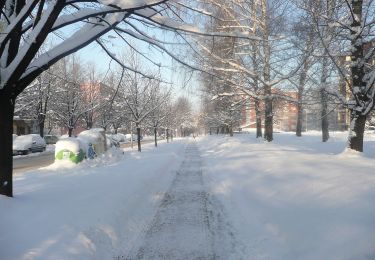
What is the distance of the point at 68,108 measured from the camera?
4034 cm

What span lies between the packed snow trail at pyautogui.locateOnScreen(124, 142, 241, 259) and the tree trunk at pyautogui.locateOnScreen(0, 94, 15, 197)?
8.08ft

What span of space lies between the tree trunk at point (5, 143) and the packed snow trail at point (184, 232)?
2463 millimetres

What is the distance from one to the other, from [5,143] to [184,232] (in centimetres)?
335

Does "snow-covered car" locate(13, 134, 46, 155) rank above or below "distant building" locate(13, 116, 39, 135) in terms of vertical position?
below

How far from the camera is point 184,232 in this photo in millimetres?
7145

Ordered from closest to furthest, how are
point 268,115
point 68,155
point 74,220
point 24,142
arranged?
point 74,220, point 68,155, point 268,115, point 24,142

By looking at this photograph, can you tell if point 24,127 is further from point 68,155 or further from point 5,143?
point 5,143

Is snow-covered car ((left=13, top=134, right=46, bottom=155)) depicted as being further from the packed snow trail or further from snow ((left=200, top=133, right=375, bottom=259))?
snow ((left=200, top=133, right=375, bottom=259))

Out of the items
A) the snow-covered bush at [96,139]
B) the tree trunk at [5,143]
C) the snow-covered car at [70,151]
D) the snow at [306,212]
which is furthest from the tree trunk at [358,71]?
the snow-covered bush at [96,139]

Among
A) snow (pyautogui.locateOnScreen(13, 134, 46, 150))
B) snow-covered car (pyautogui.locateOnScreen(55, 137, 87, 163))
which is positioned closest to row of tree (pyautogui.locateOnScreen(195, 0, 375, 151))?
snow-covered car (pyautogui.locateOnScreen(55, 137, 87, 163))

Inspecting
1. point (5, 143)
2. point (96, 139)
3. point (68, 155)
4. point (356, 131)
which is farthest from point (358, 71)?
point (96, 139)

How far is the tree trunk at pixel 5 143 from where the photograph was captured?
705 centimetres

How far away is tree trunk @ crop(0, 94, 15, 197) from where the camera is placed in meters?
7.05

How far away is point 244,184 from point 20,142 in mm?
27487
